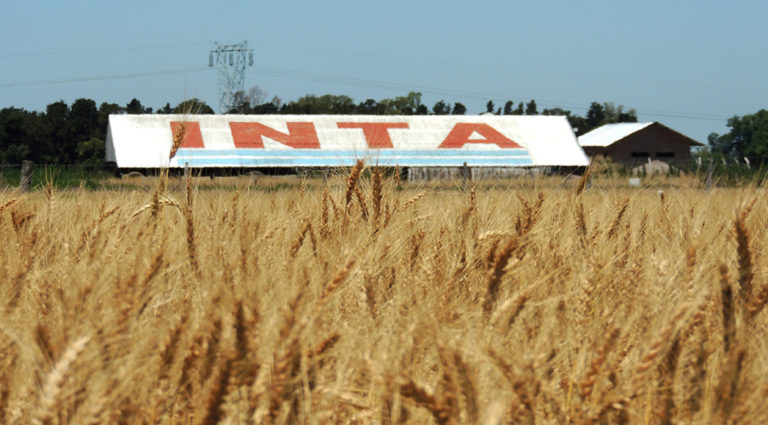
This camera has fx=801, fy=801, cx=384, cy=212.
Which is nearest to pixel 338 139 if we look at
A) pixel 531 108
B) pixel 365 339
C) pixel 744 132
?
pixel 365 339

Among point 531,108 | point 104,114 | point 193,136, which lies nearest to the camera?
point 193,136

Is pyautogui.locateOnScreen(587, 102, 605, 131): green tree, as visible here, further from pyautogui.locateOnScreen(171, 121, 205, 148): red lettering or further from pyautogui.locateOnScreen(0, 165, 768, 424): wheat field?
pyautogui.locateOnScreen(0, 165, 768, 424): wheat field

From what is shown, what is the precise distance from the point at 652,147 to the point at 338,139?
2892cm

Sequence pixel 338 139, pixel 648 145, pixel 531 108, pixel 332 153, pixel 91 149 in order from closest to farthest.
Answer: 1. pixel 332 153
2. pixel 338 139
3. pixel 648 145
4. pixel 91 149
5. pixel 531 108

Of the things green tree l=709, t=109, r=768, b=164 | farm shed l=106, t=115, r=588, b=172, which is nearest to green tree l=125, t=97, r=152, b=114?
farm shed l=106, t=115, r=588, b=172

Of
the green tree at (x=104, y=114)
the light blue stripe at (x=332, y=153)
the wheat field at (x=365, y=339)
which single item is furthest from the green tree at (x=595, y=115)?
the wheat field at (x=365, y=339)

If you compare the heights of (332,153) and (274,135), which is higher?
(274,135)

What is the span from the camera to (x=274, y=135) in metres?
32.8

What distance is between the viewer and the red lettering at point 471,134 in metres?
33.6

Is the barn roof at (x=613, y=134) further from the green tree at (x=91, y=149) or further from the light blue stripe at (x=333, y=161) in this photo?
the green tree at (x=91, y=149)

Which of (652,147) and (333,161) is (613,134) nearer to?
(652,147)

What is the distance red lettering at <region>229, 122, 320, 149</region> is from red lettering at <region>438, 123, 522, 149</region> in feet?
18.0

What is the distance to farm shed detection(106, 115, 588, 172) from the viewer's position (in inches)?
1201

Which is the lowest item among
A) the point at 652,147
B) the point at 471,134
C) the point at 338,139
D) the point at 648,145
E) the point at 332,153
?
the point at 332,153
